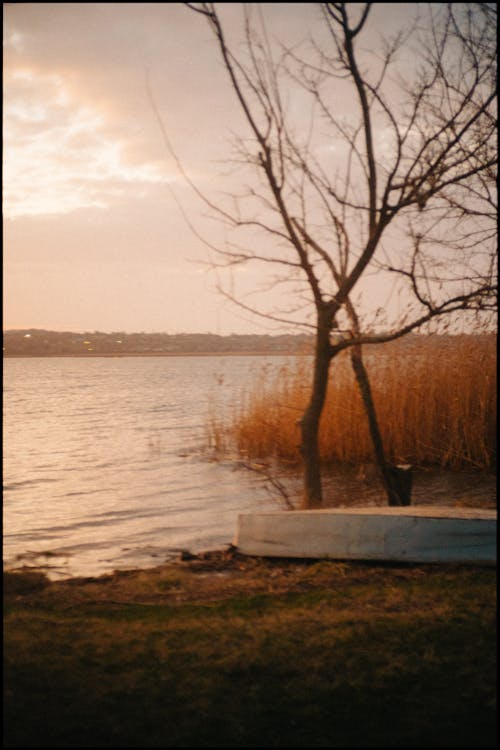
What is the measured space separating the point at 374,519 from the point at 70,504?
16.9 ft

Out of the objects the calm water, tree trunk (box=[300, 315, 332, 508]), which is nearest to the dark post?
tree trunk (box=[300, 315, 332, 508])

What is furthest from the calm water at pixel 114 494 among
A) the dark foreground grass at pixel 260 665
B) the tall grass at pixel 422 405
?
the dark foreground grass at pixel 260 665

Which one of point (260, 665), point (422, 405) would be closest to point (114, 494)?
point (422, 405)

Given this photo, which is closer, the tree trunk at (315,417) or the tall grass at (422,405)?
the tree trunk at (315,417)

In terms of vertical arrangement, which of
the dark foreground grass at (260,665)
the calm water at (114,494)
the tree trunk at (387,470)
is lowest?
the calm water at (114,494)

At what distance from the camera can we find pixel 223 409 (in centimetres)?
2202

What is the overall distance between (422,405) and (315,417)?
402cm

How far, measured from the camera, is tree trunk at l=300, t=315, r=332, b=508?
6145mm

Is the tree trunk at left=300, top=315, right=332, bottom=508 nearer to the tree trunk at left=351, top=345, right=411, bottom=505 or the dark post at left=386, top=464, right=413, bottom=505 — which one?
the tree trunk at left=351, top=345, right=411, bottom=505

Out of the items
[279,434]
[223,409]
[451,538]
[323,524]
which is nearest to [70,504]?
[279,434]

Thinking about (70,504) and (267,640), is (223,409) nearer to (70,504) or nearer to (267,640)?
(70,504)

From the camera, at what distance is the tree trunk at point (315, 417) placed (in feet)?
20.2

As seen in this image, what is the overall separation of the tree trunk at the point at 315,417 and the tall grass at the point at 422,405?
2.85 meters

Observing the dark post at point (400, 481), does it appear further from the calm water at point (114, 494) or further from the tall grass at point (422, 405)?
the tall grass at point (422, 405)
